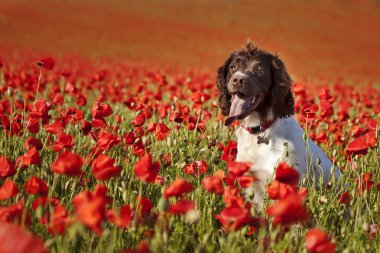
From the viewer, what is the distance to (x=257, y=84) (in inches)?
159

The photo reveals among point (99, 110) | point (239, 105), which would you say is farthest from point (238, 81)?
point (99, 110)

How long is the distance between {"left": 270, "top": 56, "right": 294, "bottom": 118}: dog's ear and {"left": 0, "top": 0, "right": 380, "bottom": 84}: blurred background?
2000 centimetres

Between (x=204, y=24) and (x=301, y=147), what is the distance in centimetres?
4012

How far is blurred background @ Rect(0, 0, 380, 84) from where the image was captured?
2889cm

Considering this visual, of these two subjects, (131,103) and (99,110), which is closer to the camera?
(99,110)

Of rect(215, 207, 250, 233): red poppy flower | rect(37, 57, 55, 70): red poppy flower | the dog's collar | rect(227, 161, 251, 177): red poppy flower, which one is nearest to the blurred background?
rect(37, 57, 55, 70): red poppy flower

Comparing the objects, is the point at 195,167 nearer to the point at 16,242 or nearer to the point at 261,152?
the point at 261,152

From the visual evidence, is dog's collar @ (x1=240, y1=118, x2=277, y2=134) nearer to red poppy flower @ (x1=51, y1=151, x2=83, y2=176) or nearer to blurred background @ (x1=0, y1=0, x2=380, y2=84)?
red poppy flower @ (x1=51, y1=151, x2=83, y2=176)

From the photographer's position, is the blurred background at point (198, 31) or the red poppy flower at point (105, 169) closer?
the red poppy flower at point (105, 169)

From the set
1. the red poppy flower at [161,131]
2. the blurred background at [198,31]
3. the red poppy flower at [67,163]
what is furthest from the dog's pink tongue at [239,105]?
the blurred background at [198,31]

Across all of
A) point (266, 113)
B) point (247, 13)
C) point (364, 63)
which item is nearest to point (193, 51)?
point (364, 63)

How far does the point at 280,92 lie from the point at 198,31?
3650cm

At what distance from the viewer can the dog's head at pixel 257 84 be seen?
393cm

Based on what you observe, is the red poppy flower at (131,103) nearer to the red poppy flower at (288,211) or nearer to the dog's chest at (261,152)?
the dog's chest at (261,152)
